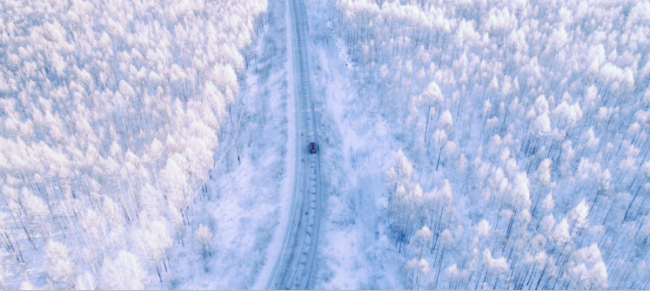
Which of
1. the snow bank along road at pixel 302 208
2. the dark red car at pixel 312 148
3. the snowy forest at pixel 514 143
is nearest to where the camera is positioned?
the snow bank along road at pixel 302 208

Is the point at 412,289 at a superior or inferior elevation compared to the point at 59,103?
inferior

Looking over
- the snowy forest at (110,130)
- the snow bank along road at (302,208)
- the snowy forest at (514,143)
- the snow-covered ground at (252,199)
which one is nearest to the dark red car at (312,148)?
the snow bank along road at (302,208)

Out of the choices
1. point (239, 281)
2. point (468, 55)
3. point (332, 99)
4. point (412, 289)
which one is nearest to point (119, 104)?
point (332, 99)

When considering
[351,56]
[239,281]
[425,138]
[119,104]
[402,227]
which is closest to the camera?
[239,281]

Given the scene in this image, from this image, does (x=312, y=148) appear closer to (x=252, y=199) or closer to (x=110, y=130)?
(x=252, y=199)

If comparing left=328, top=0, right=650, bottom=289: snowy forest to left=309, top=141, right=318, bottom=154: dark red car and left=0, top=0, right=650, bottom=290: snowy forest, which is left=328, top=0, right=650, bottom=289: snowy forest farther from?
left=309, top=141, right=318, bottom=154: dark red car

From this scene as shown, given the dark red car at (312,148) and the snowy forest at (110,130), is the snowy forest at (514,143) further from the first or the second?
the snowy forest at (110,130)

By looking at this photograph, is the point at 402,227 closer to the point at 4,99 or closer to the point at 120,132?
the point at 120,132
